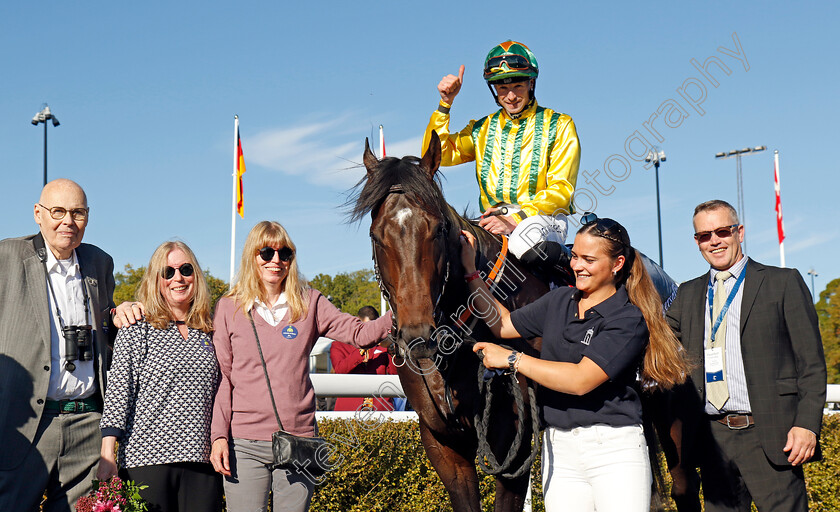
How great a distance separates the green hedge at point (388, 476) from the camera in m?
5.26

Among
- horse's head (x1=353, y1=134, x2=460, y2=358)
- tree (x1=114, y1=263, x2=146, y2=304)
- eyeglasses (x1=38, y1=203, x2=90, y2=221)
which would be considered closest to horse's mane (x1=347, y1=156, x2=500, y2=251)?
horse's head (x1=353, y1=134, x2=460, y2=358)

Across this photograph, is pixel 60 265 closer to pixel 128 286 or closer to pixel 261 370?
pixel 261 370

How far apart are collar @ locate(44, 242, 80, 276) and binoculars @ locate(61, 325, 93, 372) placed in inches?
12.2

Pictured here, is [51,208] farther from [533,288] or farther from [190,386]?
[533,288]

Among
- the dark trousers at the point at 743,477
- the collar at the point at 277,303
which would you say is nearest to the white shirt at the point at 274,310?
the collar at the point at 277,303

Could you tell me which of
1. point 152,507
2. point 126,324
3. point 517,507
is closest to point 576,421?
point 517,507

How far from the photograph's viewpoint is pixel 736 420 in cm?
380

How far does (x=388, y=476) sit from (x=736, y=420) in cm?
264

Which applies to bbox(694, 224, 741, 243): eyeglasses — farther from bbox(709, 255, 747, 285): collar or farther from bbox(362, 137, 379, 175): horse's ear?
bbox(362, 137, 379, 175): horse's ear

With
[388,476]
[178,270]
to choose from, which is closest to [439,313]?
[178,270]

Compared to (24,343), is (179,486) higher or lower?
lower

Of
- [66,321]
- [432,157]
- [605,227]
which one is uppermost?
[432,157]

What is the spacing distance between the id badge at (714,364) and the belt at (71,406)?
3.19m

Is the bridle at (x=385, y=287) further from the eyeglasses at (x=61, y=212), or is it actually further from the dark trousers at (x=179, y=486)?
the eyeglasses at (x=61, y=212)
